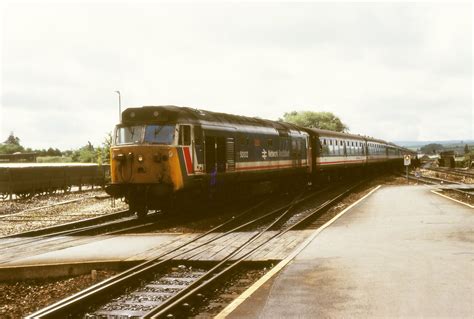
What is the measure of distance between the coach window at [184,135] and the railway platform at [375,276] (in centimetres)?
530

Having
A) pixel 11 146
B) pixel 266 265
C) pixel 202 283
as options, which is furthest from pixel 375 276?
pixel 11 146

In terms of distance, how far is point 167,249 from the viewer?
1244 cm

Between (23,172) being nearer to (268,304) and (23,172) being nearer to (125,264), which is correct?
(125,264)

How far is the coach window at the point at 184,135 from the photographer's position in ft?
55.3

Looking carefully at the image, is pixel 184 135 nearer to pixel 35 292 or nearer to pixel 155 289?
pixel 35 292

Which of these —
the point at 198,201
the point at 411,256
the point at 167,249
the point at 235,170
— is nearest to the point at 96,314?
the point at 167,249

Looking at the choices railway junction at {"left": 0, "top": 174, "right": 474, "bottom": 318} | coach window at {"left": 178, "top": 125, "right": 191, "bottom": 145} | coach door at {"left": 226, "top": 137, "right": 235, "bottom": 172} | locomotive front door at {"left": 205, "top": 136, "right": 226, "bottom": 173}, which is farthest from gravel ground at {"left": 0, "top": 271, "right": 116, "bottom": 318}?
coach door at {"left": 226, "top": 137, "right": 235, "bottom": 172}

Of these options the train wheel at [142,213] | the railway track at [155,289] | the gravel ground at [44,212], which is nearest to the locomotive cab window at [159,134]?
the train wheel at [142,213]

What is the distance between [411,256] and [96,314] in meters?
6.05

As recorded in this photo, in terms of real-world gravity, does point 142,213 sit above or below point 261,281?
above

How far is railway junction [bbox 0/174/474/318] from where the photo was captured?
7598 mm

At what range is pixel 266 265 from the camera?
10.7 metres

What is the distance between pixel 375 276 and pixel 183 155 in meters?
8.98

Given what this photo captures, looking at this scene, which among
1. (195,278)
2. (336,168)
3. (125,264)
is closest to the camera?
(195,278)
